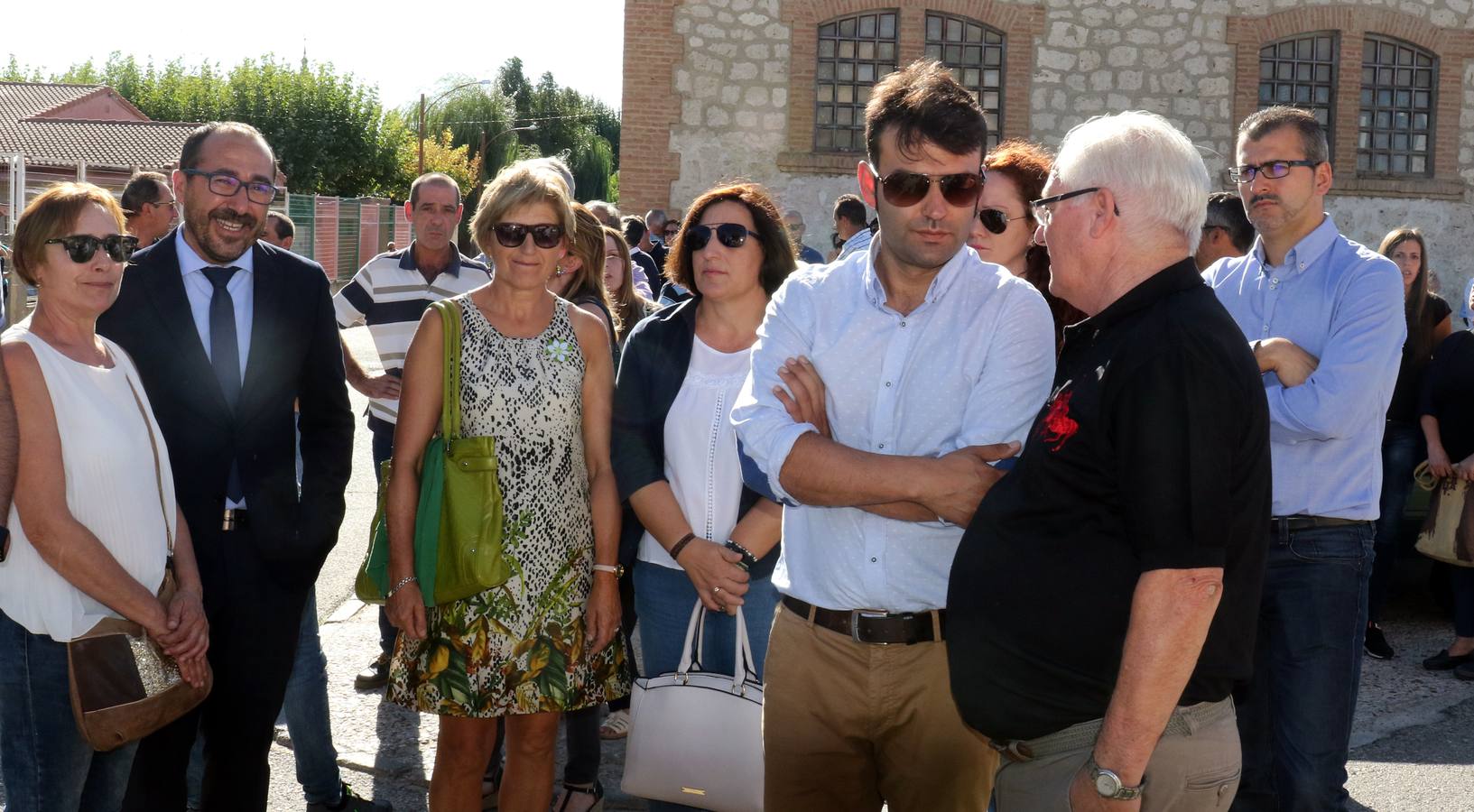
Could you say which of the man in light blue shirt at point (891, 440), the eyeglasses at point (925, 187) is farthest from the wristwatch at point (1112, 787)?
the eyeglasses at point (925, 187)

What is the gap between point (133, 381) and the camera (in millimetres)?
3551

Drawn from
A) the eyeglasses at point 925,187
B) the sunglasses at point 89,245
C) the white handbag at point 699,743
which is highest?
the eyeglasses at point 925,187

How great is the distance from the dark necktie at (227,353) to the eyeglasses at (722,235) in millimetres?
1398

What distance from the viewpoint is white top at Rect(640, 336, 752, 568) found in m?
3.95

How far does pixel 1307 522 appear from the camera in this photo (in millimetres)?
3822

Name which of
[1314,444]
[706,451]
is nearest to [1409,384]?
[1314,444]

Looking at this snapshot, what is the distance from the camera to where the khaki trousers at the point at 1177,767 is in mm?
2412

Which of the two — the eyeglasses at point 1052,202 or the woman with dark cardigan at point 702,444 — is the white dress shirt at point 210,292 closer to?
the woman with dark cardigan at point 702,444

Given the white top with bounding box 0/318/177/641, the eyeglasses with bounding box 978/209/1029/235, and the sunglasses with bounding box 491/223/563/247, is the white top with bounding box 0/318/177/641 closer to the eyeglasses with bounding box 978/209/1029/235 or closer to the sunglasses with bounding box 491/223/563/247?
the sunglasses with bounding box 491/223/563/247

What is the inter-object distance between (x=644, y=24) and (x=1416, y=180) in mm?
10625

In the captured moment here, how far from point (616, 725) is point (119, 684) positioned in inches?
104

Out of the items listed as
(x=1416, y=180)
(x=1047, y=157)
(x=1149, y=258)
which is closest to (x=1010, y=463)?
(x=1149, y=258)

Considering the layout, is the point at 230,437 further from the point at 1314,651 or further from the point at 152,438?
the point at 1314,651

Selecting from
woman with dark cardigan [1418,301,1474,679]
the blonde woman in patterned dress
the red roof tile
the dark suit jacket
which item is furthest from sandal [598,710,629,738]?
the red roof tile
